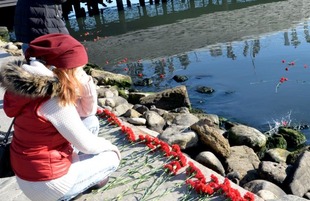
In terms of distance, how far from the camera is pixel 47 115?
279cm

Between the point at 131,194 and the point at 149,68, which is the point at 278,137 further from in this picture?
the point at 149,68

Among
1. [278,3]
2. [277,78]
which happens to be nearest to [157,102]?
[277,78]

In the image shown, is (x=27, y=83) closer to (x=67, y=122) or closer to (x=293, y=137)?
(x=67, y=122)

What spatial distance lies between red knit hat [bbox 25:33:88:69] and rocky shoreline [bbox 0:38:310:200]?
2.01 metres

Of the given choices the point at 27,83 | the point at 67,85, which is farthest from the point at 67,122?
the point at 27,83

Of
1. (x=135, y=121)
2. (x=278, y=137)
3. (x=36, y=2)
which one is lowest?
(x=278, y=137)

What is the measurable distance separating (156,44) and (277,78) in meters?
6.03

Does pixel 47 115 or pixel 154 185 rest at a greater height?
pixel 47 115

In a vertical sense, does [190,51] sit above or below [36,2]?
below

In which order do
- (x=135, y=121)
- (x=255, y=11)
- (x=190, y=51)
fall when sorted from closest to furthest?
(x=135, y=121) → (x=190, y=51) → (x=255, y=11)

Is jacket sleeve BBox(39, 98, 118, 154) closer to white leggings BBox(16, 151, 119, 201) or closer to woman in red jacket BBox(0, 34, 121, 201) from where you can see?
woman in red jacket BBox(0, 34, 121, 201)

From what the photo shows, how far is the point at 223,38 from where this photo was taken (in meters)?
14.0

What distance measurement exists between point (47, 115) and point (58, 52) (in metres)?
0.41

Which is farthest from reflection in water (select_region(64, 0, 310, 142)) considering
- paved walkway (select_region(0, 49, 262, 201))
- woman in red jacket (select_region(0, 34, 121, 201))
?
woman in red jacket (select_region(0, 34, 121, 201))
